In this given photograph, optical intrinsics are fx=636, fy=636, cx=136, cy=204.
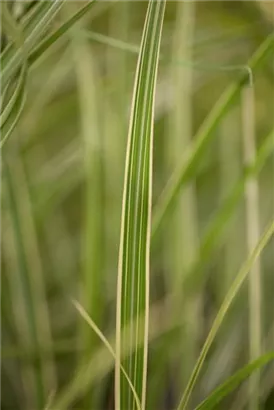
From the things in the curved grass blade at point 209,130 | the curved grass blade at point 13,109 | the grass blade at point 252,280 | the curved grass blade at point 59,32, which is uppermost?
the curved grass blade at point 59,32

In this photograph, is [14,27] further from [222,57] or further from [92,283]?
[222,57]

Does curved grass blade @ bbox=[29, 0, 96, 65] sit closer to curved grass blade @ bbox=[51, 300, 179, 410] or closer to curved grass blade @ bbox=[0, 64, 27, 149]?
curved grass blade @ bbox=[0, 64, 27, 149]

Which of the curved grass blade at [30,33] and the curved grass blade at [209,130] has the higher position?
the curved grass blade at [30,33]

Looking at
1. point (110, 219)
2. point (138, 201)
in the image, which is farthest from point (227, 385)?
point (110, 219)

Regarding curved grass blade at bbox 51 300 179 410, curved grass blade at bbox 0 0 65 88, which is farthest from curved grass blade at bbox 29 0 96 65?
curved grass blade at bbox 51 300 179 410

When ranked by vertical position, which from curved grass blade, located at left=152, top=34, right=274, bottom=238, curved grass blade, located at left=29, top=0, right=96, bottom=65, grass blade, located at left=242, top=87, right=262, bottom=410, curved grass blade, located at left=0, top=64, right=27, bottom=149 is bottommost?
grass blade, located at left=242, top=87, right=262, bottom=410

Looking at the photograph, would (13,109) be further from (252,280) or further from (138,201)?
(252,280)

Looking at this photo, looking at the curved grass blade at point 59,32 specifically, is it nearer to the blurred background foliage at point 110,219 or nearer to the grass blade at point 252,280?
the blurred background foliage at point 110,219

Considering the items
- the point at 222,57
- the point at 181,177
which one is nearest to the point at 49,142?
the point at 222,57

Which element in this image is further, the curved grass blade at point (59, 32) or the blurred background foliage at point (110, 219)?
the blurred background foliage at point (110, 219)

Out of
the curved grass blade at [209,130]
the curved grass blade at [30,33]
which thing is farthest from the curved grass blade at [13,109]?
the curved grass blade at [209,130]
